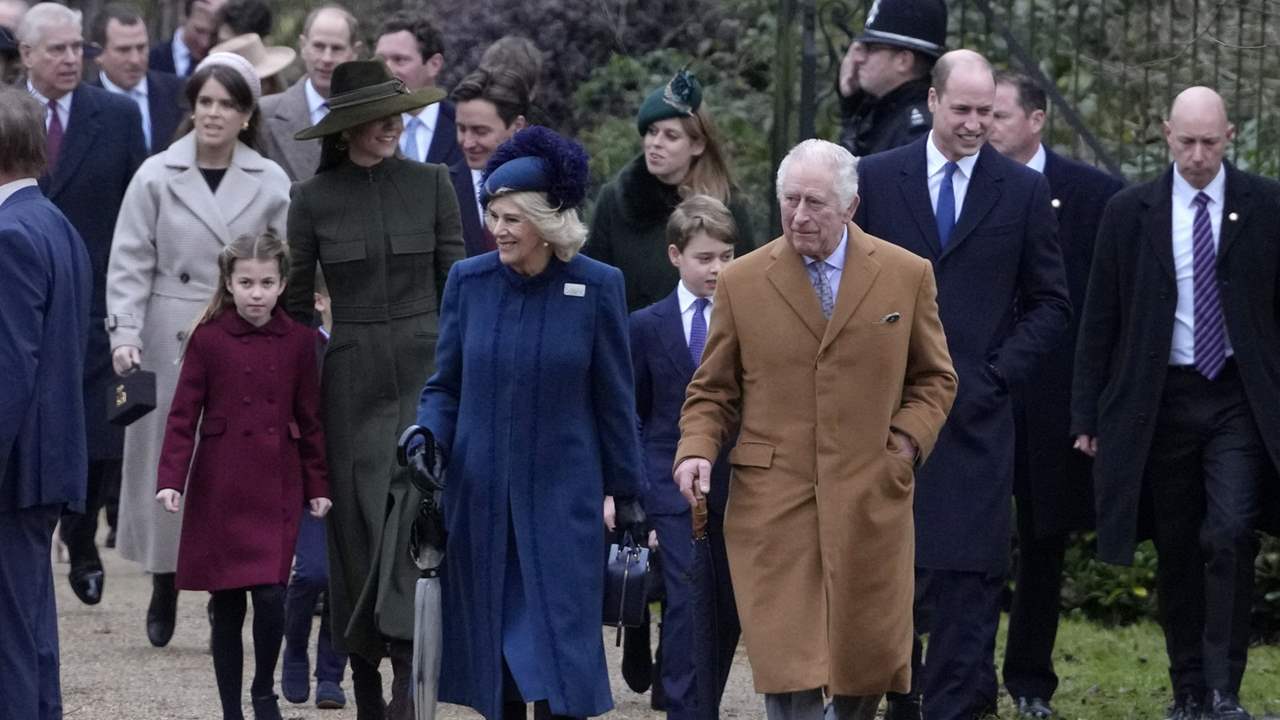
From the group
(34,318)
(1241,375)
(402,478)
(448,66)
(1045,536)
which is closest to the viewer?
(34,318)

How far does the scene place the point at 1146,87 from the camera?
10.3m

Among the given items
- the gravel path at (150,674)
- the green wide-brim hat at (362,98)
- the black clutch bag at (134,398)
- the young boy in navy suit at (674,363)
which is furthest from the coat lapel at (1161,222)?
the black clutch bag at (134,398)

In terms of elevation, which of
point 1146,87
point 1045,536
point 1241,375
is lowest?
point 1045,536

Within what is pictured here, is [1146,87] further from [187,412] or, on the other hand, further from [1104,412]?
[187,412]

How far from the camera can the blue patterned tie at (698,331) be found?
8.34 metres

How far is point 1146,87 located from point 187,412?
4418mm

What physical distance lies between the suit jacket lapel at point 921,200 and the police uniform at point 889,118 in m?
0.74

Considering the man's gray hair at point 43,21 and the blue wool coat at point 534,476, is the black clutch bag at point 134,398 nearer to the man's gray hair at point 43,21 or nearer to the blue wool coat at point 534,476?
the blue wool coat at point 534,476

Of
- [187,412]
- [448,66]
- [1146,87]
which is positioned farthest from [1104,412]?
[448,66]

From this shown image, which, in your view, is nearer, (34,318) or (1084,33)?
(34,318)

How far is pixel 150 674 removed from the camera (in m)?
9.41

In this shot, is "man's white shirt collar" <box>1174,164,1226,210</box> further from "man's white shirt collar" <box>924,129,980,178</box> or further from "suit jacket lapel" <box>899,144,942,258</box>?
"suit jacket lapel" <box>899,144,942,258</box>

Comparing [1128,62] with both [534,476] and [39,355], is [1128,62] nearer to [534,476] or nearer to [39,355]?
[534,476]

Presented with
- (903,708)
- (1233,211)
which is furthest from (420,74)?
(903,708)
